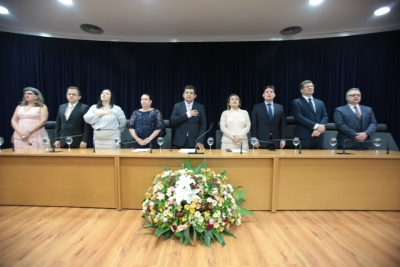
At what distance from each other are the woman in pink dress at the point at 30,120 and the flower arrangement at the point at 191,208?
2002 mm

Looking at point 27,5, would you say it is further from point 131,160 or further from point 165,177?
point 165,177

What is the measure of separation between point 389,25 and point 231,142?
3322 millimetres

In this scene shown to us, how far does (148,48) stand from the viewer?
3895 millimetres

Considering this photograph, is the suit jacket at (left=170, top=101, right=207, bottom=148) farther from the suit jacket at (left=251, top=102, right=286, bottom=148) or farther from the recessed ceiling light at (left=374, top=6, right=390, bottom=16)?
the recessed ceiling light at (left=374, top=6, right=390, bottom=16)

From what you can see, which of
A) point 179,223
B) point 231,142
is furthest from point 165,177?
point 231,142

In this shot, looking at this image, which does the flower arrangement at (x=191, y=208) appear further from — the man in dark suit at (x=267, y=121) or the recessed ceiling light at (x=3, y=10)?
the recessed ceiling light at (x=3, y=10)

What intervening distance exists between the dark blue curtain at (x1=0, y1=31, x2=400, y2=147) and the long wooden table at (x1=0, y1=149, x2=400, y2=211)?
2.24 metres

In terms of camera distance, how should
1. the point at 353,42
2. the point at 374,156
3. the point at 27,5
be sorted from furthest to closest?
1. the point at 353,42
2. the point at 27,5
3. the point at 374,156

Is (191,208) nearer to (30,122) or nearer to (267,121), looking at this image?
(267,121)

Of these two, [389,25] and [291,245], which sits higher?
[389,25]

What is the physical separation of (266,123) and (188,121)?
1024mm

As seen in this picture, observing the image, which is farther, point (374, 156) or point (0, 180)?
point (0, 180)

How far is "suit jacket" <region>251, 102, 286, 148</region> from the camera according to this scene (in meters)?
2.56

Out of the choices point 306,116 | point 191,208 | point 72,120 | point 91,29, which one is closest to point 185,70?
point 91,29
